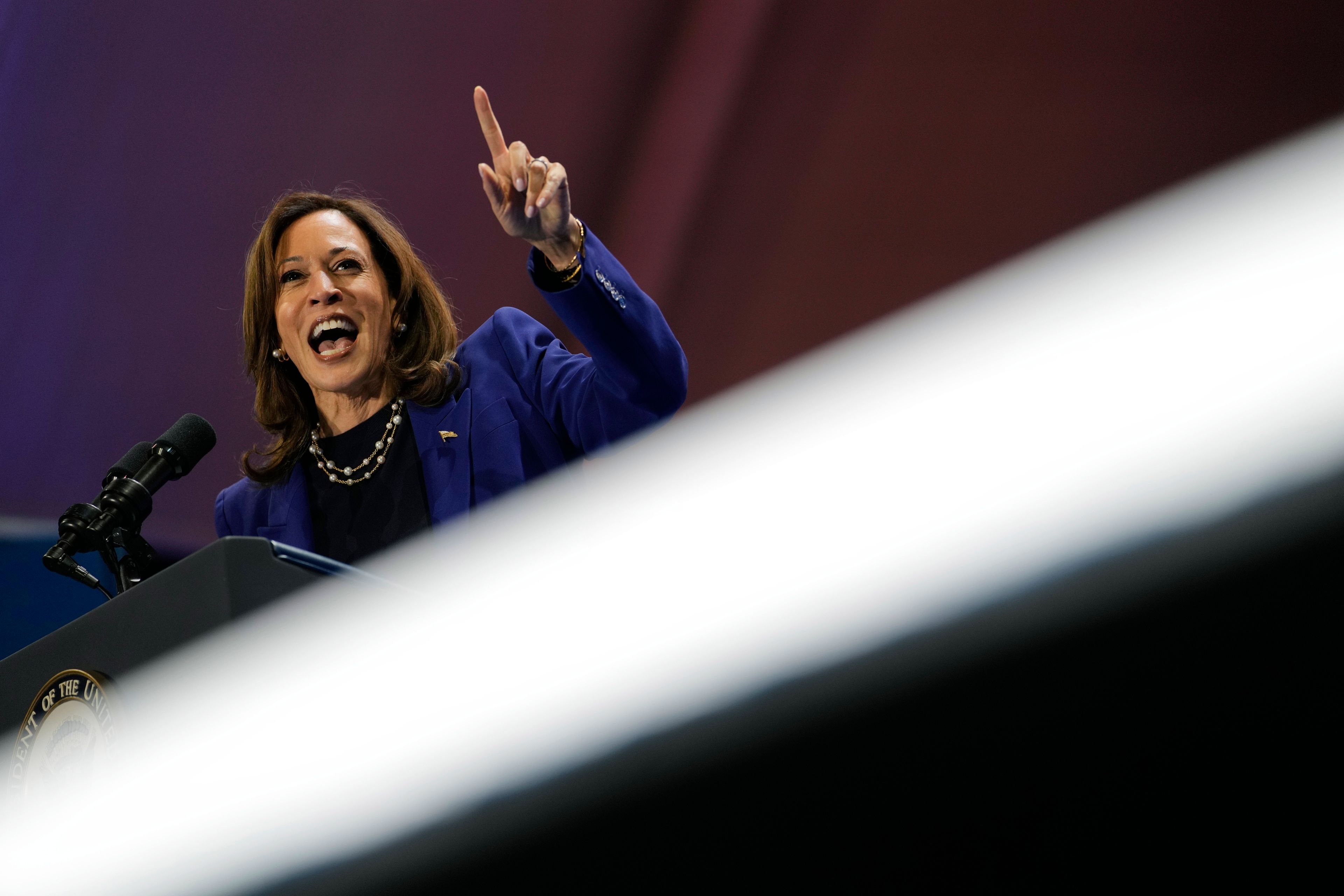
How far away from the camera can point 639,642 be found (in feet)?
2.49

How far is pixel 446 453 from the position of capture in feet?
4.88

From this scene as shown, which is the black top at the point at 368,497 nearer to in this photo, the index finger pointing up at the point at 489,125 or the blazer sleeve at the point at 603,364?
the blazer sleeve at the point at 603,364

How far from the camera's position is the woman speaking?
1250 mm

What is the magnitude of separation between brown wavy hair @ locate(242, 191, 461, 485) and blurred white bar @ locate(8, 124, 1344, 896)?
1.21ft

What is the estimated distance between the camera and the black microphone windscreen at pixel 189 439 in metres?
1.17

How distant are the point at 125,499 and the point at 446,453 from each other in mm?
460

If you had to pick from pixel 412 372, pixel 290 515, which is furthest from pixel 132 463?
pixel 412 372

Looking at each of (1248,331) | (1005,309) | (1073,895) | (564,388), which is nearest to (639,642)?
(1073,895)

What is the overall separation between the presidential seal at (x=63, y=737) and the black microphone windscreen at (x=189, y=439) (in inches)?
16.5

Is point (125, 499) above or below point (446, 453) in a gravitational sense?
below

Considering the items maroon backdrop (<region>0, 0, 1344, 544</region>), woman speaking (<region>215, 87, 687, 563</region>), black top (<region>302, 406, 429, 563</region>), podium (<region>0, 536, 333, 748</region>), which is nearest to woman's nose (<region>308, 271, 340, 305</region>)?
woman speaking (<region>215, 87, 687, 563</region>)

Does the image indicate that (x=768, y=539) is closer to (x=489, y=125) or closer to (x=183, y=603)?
(x=489, y=125)

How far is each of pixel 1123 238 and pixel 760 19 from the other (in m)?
0.85

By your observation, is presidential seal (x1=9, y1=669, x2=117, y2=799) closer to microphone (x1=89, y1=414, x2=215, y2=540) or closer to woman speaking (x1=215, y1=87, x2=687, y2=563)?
microphone (x1=89, y1=414, x2=215, y2=540)
